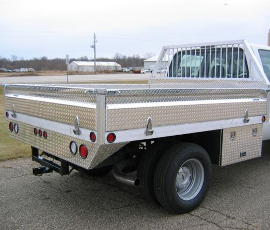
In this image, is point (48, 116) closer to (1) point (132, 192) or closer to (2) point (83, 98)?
(2) point (83, 98)

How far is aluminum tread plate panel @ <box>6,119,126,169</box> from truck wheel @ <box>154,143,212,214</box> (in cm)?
67

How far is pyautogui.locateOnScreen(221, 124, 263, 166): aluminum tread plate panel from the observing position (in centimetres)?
424

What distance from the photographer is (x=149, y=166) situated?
3709mm

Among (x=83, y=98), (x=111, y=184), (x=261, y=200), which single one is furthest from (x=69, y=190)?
(x=261, y=200)

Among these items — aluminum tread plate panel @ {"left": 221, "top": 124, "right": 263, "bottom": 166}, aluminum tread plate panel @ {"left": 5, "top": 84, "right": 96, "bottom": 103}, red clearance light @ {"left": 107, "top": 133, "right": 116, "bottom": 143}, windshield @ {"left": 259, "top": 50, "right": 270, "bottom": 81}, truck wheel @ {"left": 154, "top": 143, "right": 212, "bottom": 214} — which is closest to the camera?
red clearance light @ {"left": 107, "top": 133, "right": 116, "bottom": 143}

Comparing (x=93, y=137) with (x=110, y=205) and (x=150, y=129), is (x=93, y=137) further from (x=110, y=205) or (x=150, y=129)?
(x=110, y=205)

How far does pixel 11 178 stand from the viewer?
511cm

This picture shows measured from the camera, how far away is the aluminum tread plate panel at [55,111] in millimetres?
3125

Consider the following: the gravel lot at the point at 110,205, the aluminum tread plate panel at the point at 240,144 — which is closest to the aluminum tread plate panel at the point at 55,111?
the gravel lot at the point at 110,205

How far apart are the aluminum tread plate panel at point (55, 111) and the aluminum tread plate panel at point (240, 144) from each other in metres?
1.82

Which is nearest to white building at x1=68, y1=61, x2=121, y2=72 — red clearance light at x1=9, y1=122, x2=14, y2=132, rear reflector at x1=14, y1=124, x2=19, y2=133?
red clearance light at x1=9, y1=122, x2=14, y2=132

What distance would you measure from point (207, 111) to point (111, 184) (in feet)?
5.96

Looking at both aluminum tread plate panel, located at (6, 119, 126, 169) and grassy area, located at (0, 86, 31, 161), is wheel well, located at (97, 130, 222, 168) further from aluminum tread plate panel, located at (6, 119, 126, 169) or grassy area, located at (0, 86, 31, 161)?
grassy area, located at (0, 86, 31, 161)

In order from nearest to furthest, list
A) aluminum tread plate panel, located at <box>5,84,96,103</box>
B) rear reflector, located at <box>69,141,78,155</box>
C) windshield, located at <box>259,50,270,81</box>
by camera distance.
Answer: aluminum tread plate panel, located at <box>5,84,96,103</box> → rear reflector, located at <box>69,141,78,155</box> → windshield, located at <box>259,50,270,81</box>
